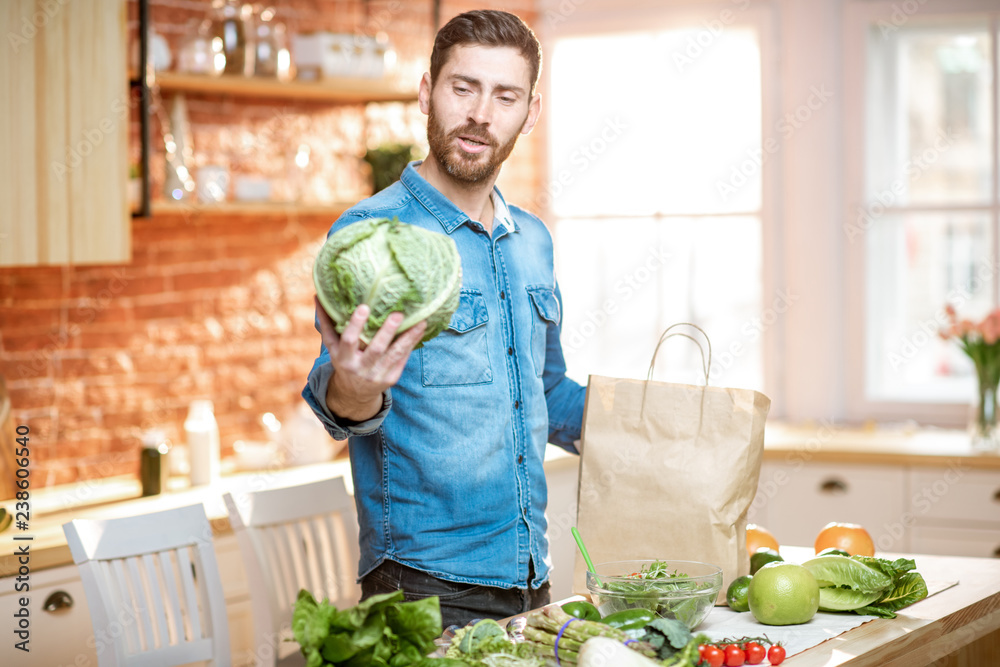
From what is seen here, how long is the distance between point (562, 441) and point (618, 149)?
2.45 meters

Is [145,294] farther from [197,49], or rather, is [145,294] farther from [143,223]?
[197,49]

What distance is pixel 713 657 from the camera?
1438 mm

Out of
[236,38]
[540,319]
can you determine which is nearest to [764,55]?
[236,38]


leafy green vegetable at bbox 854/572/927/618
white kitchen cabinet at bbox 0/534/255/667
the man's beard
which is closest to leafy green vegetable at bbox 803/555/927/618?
leafy green vegetable at bbox 854/572/927/618

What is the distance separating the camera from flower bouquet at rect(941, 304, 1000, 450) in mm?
3525

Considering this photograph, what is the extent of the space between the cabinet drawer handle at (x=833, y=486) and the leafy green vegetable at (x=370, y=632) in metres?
2.54

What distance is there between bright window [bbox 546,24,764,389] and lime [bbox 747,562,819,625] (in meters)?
2.61

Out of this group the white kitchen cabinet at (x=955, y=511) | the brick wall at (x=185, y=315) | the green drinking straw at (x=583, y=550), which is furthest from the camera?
the white kitchen cabinet at (x=955, y=511)

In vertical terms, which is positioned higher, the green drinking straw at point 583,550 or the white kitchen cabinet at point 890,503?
the green drinking straw at point 583,550

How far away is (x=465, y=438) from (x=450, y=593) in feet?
0.90

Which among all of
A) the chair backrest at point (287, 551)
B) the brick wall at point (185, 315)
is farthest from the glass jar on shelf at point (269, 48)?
the chair backrest at point (287, 551)

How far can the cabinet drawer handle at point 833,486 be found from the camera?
11.9ft

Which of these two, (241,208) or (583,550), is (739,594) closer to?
(583,550)

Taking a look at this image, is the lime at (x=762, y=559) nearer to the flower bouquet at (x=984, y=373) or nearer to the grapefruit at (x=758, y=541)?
the grapefruit at (x=758, y=541)
